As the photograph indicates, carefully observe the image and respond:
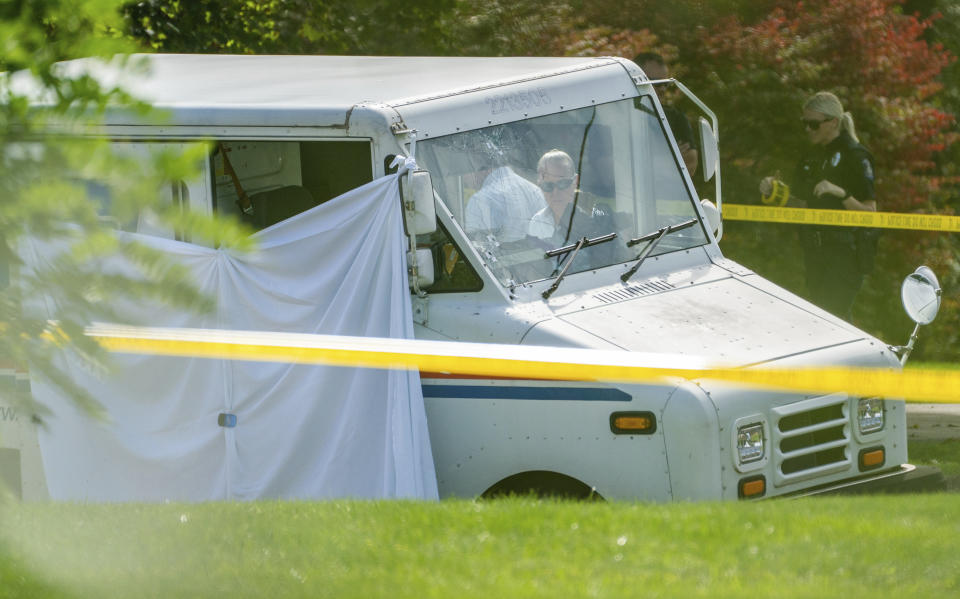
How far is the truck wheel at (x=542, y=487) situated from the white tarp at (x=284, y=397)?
48cm

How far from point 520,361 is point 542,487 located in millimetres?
591

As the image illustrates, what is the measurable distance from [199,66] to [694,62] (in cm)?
592

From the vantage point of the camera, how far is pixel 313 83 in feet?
23.3

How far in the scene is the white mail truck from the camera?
5.79 m

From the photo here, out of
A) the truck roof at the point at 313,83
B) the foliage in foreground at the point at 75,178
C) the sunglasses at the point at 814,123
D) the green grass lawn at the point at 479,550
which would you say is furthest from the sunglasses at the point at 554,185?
the foliage in foreground at the point at 75,178

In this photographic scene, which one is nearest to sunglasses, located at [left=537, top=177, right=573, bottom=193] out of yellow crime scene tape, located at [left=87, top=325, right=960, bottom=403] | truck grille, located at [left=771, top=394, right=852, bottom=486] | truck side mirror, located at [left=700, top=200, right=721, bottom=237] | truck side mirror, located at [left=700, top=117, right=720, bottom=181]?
yellow crime scene tape, located at [left=87, top=325, right=960, bottom=403]

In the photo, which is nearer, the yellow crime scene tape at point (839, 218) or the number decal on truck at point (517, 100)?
the number decal on truck at point (517, 100)

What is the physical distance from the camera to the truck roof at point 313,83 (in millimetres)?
6316

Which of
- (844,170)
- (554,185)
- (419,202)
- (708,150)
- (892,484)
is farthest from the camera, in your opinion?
(844,170)

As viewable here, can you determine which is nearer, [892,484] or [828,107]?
[892,484]

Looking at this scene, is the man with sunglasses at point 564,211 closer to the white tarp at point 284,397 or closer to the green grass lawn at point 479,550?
the white tarp at point 284,397

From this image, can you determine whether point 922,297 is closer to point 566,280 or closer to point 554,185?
point 566,280

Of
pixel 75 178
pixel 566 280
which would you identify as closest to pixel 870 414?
pixel 566 280

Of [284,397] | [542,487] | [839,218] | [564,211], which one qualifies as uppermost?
[564,211]
